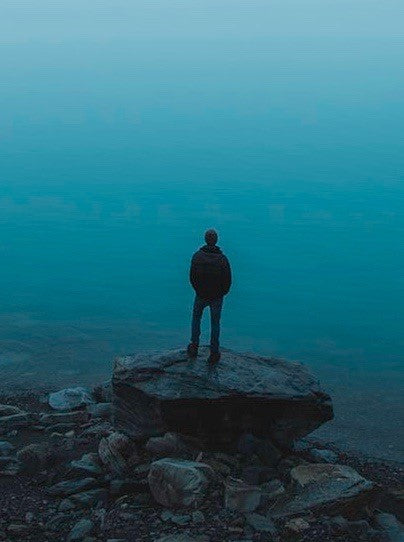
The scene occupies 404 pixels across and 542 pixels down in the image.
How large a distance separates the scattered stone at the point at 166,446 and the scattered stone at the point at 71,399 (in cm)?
566

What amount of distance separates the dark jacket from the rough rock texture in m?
1.62

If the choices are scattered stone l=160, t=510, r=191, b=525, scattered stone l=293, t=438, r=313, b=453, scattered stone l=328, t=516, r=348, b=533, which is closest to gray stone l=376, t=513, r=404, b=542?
scattered stone l=328, t=516, r=348, b=533

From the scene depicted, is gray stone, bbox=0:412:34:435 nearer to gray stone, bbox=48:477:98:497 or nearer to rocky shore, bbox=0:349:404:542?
rocky shore, bbox=0:349:404:542

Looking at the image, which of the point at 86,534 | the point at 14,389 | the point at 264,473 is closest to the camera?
the point at 86,534

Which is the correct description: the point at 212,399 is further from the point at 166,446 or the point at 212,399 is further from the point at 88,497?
the point at 88,497

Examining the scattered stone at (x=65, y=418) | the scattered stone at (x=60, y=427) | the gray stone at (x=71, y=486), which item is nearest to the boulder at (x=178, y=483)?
the gray stone at (x=71, y=486)

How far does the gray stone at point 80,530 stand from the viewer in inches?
563

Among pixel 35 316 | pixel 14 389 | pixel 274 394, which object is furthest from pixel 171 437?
pixel 35 316

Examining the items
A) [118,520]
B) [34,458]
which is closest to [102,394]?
[34,458]

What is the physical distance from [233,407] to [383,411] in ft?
38.1

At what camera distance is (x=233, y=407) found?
17062 millimetres

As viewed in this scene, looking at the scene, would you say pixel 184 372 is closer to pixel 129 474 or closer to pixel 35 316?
pixel 129 474

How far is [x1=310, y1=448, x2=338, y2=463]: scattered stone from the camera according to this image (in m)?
18.5

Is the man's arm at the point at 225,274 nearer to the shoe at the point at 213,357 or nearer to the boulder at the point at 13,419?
the shoe at the point at 213,357
